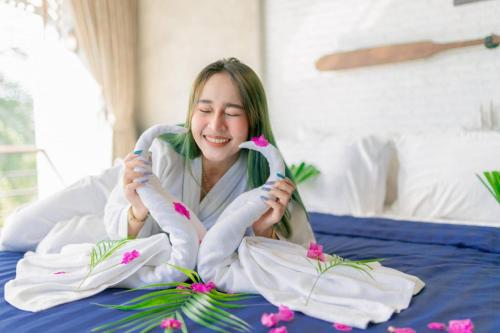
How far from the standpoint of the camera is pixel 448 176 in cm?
218

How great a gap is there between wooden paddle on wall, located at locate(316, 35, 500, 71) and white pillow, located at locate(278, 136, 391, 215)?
0.53 m

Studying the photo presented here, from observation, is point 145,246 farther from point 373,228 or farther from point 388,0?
point 388,0

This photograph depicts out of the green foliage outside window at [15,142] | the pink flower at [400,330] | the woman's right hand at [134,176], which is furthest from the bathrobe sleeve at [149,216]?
the green foliage outside window at [15,142]

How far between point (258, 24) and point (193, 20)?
642mm

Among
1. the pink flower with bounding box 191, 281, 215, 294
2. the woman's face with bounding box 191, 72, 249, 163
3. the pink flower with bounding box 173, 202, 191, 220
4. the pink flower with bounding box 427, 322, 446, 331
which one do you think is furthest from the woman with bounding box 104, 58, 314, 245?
the pink flower with bounding box 427, 322, 446, 331

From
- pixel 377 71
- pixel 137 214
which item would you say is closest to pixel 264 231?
pixel 137 214

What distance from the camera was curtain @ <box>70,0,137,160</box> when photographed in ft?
11.6

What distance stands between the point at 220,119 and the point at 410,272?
74 centimetres

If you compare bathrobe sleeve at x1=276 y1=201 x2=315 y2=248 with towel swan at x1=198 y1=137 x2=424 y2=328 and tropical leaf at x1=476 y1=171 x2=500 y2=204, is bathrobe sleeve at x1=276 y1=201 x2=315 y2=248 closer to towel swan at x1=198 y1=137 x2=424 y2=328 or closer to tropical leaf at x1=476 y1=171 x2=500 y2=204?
towel swan at x1=198 y1=137 x2=424 y2=328

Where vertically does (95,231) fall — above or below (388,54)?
below

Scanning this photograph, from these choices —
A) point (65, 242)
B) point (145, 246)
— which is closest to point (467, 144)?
point (145, 246)

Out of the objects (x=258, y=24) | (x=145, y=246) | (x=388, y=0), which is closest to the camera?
(x=145, y=246)

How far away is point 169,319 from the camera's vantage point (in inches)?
36.6

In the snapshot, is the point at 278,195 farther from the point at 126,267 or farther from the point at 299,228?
the point at 126,267
